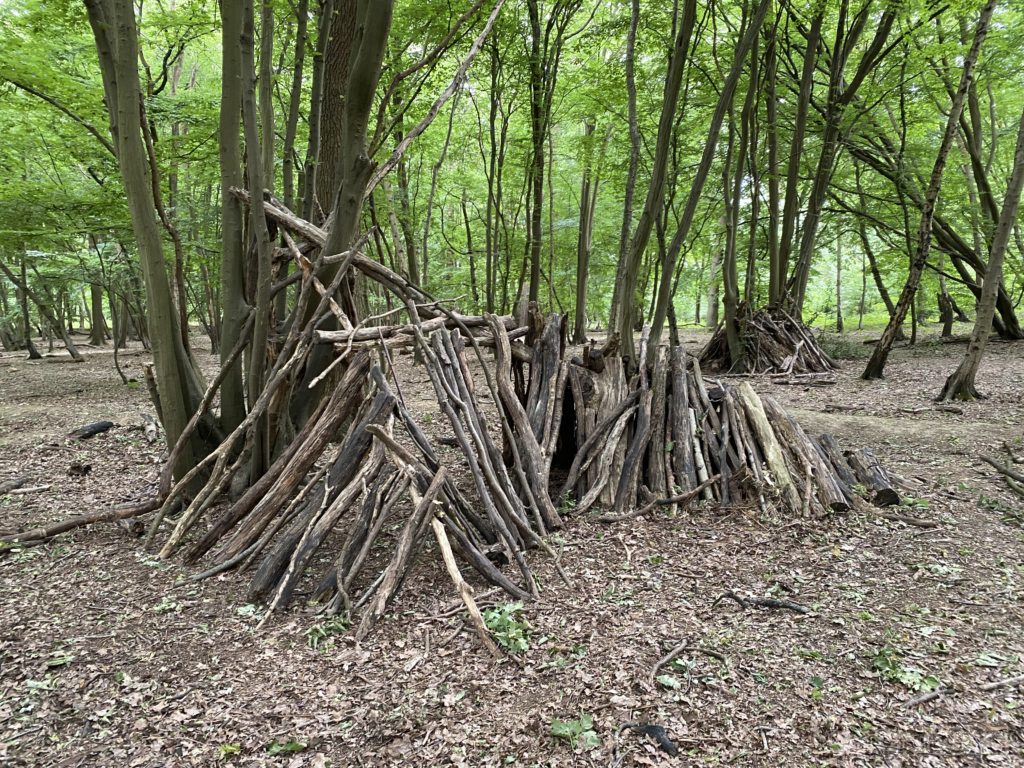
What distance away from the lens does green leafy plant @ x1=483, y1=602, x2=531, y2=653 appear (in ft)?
8.37

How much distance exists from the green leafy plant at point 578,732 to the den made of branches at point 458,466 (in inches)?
19.1

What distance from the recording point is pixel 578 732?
2.08 metres

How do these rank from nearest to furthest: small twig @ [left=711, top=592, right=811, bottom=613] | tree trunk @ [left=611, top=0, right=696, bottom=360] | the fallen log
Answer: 1. small twig @ [left=711, top=592, right=811, bottom=613]
2. the fallen log
3. tree trunk @ [left=611, top=0, right=696, bottom=360]

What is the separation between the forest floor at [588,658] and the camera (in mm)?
2025

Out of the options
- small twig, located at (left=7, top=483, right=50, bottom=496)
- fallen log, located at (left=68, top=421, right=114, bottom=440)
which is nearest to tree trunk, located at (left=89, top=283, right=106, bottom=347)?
fallen log, located at (left=68, top=421, right=114, bottom=440)

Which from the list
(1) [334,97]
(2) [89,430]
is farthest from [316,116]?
(2) [89,430]

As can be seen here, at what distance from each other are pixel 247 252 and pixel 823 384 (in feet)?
26.5

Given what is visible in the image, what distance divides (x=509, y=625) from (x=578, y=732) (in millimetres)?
665

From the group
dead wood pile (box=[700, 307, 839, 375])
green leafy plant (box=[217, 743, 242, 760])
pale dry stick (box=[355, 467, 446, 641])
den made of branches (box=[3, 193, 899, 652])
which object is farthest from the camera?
dead wood pile (box=[700, 307, 839, 375])

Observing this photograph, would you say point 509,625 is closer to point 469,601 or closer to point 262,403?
point 469,601

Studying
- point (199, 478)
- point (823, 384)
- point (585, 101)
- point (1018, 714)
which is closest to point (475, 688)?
point (1018, 714)

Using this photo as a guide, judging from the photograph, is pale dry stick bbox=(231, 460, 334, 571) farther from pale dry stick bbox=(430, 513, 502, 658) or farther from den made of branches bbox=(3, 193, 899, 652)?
pale dry stick bbox=(430, 513, 502, 658)

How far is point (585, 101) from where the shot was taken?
36.9 feet

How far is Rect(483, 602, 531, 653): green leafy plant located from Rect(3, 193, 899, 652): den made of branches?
81mm
